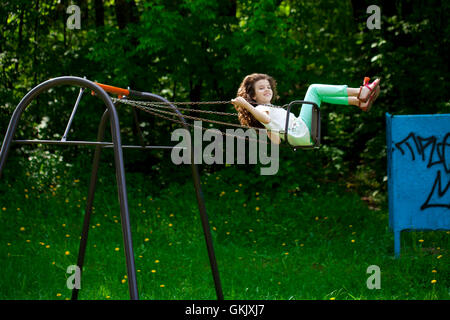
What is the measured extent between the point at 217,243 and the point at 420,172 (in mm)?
2496

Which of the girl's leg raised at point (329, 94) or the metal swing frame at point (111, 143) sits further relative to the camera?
the girl's leg raised at point (329, 94)

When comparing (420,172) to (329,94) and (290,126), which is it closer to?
(329,94)

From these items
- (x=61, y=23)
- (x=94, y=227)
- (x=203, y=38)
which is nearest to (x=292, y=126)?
(x=94, y=227)

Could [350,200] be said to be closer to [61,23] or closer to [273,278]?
[273,278]

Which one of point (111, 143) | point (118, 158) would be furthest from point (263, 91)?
point (118, 158)

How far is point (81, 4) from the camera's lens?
948cm

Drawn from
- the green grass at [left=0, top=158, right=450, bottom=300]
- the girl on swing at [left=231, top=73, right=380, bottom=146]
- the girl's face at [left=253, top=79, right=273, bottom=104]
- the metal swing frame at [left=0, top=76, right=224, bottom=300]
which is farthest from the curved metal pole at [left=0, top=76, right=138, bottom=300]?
Answer: the green grass at [left=0, top=158, right=450, bottom=300]

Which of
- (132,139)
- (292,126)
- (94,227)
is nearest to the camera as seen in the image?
(292,126)

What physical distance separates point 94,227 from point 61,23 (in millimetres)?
5012

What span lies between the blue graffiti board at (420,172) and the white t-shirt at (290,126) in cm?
233

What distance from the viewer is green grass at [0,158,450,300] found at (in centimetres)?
497

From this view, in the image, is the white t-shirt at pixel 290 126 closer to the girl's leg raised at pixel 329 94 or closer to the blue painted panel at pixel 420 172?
the girl's leg raised at pixel 329 94

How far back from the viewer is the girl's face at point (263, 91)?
4.19 m

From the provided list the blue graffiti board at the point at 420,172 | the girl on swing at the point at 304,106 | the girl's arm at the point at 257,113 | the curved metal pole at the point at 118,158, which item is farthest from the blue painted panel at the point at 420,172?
the curved metal pole at the point at 118,158
